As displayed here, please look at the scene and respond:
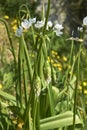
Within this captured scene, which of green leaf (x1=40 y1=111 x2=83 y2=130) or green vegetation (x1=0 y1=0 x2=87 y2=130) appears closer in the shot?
green vegetation (x1=0 y1=0 x2=87 y2=130)

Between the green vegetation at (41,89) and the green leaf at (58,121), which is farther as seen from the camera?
the green leaf at (58,121)

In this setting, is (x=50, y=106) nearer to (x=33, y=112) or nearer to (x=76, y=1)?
(x=33, y=112)

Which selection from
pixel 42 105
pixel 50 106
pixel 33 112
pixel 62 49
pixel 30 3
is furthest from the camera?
pixel 30 3

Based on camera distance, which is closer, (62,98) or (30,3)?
(62,98)

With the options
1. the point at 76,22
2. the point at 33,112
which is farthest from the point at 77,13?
the point at 33,112

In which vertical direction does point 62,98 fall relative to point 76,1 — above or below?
below

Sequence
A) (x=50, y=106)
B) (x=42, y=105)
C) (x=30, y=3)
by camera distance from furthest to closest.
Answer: (x=30, y=3) → (x=42, y=105) → (x=50, y=106)

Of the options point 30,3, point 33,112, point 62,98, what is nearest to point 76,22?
point 30,3

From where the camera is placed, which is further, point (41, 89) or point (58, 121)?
point (41, 89)

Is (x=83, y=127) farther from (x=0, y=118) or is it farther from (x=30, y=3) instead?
(x=30, y=3)
